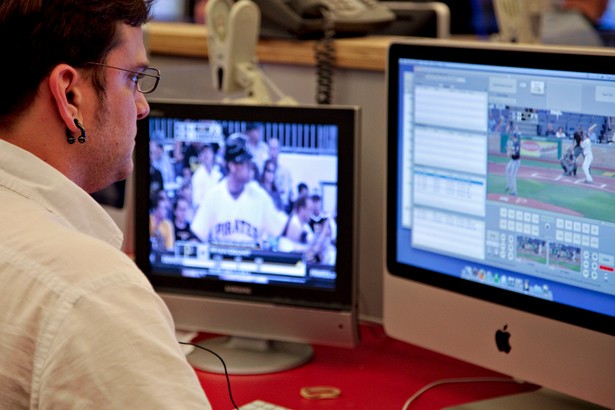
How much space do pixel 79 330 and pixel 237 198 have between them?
877mm

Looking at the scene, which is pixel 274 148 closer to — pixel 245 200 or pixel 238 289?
pixel 245 200

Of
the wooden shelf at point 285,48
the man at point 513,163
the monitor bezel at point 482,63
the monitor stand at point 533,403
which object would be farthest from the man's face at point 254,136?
the monitor stand at point 533,403

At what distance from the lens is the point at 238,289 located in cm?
187

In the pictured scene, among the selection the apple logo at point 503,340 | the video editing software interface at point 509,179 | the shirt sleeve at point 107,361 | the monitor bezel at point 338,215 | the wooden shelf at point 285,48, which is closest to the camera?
the shirt sleeve at point 107,361

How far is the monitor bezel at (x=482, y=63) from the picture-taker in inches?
56.9

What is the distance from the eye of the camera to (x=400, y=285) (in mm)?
1758

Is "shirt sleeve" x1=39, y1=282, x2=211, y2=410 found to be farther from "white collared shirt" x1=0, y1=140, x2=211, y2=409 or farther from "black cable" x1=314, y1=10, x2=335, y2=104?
"black cable" x1=314, y1=10, x2=335, y2=104

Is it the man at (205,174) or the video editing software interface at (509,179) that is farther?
the man at (205,174)

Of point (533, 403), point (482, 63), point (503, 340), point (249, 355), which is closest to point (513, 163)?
point (482, 63)

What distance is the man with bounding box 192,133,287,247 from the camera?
1.82 metres

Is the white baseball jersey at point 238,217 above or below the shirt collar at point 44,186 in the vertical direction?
below

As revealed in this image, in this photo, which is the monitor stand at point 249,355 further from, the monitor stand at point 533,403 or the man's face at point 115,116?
the man's face at point 115,116

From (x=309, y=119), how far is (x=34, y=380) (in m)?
0.90

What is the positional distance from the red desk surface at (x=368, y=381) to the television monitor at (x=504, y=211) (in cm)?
8
